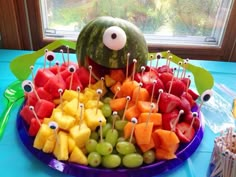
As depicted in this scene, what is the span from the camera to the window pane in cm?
112

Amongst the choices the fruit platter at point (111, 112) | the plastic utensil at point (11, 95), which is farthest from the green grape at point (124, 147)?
the plastic utensil at point (11, 95)

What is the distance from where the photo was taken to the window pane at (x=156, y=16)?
3.68ft

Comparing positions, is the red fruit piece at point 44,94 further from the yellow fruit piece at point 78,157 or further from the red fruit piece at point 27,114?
the yellow fruit piece at point 78,157

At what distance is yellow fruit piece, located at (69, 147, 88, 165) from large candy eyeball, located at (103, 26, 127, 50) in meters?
0.27

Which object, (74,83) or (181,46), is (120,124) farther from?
(181,46)

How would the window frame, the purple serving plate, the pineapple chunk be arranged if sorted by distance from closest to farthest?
1. the purple serving plate
2. the pineapple chunk
3. the window frame

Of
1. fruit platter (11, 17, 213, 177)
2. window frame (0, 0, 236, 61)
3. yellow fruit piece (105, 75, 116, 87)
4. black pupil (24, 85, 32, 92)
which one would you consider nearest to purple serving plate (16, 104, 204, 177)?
fruit platter (11, 17, 213, 177)

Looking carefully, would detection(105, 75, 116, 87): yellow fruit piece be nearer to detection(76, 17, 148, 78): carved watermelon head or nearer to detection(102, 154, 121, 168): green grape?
detection(76, 17, 148, 78): carved watermelon head

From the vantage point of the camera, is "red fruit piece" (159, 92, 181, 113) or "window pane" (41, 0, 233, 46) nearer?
"red fruit piece" (159, 92, 181, 113)

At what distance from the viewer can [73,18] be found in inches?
46.2

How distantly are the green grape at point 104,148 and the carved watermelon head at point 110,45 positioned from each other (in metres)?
0.24

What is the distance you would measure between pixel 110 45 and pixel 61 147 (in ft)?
0.91

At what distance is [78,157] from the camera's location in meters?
0.58

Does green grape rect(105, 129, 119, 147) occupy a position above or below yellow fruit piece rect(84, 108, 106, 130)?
below
